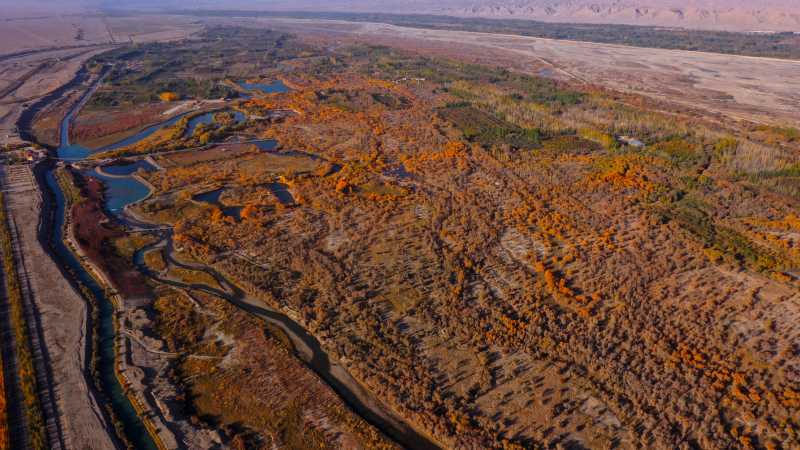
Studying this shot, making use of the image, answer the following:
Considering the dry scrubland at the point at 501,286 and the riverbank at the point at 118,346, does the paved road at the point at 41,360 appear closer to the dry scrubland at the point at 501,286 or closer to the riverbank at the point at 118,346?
the riverbank at the point at 118,346

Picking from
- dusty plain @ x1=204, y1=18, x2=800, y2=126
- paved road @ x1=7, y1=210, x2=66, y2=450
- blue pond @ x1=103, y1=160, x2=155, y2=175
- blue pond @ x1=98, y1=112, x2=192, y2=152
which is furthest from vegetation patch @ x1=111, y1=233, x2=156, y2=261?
dusty plain @ x1=204, y1=18, x2=800, y2=126

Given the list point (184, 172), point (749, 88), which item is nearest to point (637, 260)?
Answer: point (184, 172)

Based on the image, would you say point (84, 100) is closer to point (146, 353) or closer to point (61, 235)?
point (61, 235)

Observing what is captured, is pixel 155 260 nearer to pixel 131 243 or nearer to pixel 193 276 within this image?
pixel 131 243

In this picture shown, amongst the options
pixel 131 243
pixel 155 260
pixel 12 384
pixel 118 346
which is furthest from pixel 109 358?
pixel 131 243

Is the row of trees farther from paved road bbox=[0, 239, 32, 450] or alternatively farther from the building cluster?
the building cluster

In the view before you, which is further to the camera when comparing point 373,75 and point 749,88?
point 373,75

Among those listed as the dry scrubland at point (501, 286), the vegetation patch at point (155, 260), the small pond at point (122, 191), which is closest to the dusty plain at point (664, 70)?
the dry scrubland at point (501, 286)
